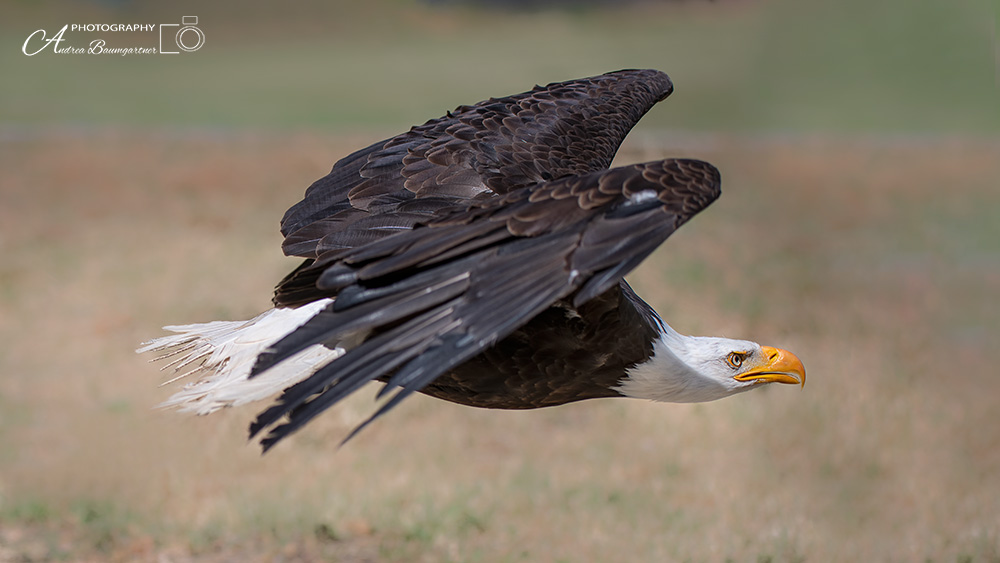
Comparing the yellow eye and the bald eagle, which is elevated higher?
the bald eagle

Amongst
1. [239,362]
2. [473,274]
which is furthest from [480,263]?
[239,362]

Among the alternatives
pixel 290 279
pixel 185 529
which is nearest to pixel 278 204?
pixel 185 529

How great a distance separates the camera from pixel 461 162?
315 centimetres

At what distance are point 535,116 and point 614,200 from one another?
4.52 ft

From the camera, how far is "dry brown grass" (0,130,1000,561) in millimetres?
4855

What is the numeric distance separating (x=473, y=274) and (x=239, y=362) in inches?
38.6

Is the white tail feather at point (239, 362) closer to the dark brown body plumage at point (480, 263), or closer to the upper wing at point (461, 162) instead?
the dark brown body plumage at point (480, 263)

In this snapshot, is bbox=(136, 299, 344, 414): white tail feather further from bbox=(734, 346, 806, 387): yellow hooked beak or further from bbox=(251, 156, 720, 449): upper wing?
bbox=(734, 346, 806, 387): yellow hooked beak

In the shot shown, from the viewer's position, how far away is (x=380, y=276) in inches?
85.7

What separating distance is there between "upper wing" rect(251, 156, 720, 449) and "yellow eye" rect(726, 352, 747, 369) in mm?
939

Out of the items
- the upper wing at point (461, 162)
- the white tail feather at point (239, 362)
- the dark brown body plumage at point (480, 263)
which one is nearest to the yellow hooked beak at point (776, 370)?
the dark brown body plumage at point (480, 263)

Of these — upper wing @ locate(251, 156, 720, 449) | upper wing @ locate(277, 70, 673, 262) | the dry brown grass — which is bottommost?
the dry brown grass

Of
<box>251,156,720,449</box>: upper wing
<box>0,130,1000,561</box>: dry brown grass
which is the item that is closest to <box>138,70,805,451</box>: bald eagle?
<box>251,156,720,449</box>: upper wing

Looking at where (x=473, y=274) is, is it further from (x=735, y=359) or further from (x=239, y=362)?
(x=735, y=359)
